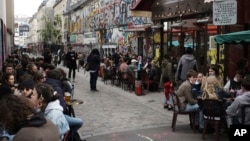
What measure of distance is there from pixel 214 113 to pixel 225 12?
2.55 meters

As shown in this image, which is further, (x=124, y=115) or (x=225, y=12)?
(x=124, y=115)

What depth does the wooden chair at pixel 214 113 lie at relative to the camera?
821cm

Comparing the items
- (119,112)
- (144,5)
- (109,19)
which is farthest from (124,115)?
(109,19)

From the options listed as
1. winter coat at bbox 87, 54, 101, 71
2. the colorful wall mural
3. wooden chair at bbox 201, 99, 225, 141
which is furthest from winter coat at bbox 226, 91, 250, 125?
the colorful wall mural

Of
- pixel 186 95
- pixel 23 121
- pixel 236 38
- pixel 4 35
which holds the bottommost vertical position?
pixel 186 95

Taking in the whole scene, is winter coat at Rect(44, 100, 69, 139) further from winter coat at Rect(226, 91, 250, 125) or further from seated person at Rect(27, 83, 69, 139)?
winter coat at Rect(226, 91, 250, 125)

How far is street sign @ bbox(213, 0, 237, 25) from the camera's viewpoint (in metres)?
9.48

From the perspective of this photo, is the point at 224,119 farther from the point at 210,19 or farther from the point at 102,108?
the point at 210,19

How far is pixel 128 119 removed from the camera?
11359 millimetres

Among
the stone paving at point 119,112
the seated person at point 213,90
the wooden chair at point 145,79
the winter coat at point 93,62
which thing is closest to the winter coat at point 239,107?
the seated person at point 213,90

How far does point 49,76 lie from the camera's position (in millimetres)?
8805

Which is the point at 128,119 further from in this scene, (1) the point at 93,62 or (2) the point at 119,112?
(1) the point at 93,62

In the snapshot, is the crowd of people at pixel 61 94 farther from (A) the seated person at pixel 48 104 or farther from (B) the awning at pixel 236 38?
(B) the awning at pixel 236 38

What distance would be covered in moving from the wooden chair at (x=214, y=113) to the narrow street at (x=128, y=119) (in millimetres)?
504
